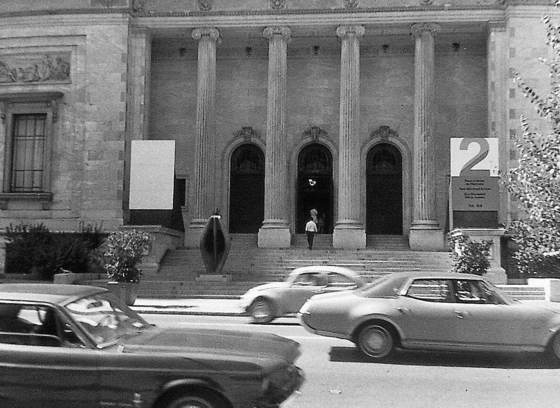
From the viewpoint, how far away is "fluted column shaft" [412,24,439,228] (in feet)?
87.4

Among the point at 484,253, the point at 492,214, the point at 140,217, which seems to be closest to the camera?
the point at 484,253

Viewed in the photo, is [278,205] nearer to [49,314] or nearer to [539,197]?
[539,197]

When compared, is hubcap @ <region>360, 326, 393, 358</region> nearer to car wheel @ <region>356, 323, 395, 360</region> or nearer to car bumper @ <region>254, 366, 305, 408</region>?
car wheel @ <region>356, 323, 395, 360</region>

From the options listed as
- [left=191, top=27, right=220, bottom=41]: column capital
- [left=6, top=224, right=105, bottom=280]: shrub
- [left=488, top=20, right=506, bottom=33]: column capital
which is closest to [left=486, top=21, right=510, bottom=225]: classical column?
[left=488, top=20, right=506, bottom=33]: column capital

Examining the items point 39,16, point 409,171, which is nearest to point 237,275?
point 409,171

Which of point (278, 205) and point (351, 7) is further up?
point (351, 7)

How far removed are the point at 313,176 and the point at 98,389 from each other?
1012 inches

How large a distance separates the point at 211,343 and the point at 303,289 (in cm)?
890

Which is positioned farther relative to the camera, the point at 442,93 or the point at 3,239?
the point at 442,93

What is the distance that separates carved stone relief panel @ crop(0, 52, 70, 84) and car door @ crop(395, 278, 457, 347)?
76.5ft

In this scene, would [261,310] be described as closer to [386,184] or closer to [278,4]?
[386,184]

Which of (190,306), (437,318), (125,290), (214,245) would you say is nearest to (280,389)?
(437,318)

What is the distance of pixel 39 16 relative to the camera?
2880cm

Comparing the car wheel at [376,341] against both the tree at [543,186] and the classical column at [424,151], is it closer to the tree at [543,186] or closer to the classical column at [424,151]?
the tree at [543,186]
